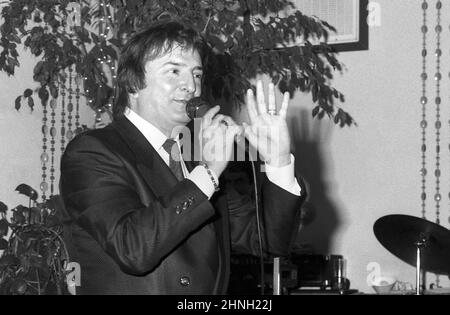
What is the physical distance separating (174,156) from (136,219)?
0.28 m

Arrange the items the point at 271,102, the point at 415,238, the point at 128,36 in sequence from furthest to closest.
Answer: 1. the point at 415,238
2. the point at 128,36
3. the point at 271,102

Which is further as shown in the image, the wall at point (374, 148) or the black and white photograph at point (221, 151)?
the wall at point (374, 148)

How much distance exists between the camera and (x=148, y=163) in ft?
5.68

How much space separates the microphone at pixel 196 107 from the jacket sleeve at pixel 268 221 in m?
0.23

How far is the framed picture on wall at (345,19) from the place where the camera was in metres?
3.96

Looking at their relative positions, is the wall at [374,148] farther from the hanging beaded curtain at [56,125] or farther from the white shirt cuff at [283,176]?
the white shirt cuff at [283,176]

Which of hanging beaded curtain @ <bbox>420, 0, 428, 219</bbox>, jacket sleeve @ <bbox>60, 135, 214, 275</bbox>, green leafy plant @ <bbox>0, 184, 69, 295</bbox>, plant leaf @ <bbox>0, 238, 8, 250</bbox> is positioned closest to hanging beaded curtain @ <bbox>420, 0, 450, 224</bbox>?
hanging beaded curtain @ <bbox>420, 0, 428, 219</bbox>

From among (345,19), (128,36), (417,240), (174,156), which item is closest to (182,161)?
(174,156)

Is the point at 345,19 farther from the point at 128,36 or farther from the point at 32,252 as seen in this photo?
the point at 32,252

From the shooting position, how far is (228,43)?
Result: 3195 millimetres

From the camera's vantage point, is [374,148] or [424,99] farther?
[374,148]

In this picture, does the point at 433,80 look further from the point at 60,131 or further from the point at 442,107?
the point at 60,131

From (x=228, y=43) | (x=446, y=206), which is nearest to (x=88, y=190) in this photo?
(x=228, y=43)

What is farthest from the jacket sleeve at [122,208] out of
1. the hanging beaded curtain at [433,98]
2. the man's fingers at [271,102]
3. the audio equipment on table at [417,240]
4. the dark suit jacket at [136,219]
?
the hanging beaded curtain at [433,98]
